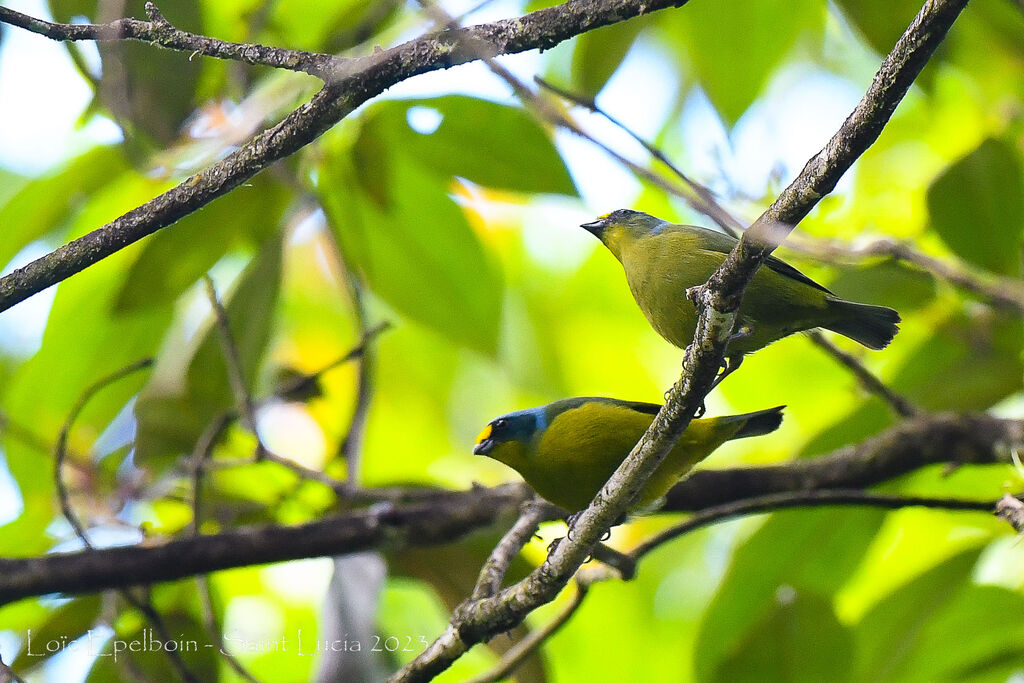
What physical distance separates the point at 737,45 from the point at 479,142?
34.7 inches

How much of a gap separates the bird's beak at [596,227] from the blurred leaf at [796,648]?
1.44 metres

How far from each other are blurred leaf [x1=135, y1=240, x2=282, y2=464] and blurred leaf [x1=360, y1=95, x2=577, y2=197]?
61 centimetres

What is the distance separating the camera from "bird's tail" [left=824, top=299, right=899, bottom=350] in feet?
9.00

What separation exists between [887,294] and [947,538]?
158 cm

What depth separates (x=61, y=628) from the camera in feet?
10.6

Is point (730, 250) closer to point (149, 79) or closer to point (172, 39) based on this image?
point (172, 39)

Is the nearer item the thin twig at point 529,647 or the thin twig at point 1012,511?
the thin twig at point 1012,511

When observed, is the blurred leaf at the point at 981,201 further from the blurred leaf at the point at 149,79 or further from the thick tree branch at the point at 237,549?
the blurred leaf at the point at 149,79

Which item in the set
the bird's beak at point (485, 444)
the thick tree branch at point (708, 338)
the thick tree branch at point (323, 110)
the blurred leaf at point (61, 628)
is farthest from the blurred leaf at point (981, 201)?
the blurred leaf at point (61, 628)

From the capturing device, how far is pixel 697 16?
113 inches

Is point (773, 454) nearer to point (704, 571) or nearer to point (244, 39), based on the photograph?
point (704, 571)

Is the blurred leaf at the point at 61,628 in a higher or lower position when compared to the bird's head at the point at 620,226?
lower

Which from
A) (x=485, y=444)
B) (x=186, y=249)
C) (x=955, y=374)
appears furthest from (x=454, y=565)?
(x=955, y=374)

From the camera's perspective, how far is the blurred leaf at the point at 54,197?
119 inches
